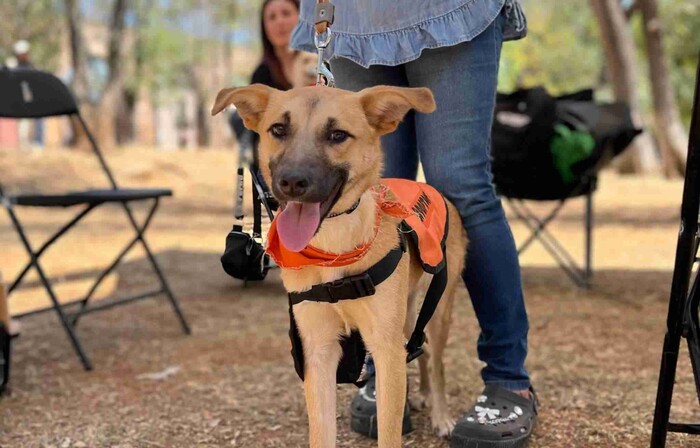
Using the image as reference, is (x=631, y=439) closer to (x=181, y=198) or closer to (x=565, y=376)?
(x=565, y=376)

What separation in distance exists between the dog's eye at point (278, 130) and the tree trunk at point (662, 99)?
14565mm

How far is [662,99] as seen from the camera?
15.8 metres

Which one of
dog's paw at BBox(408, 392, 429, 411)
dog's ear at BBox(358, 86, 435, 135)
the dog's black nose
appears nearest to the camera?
the dog's black nose

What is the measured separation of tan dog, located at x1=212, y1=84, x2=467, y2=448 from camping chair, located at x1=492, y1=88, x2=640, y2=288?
11.1 feet

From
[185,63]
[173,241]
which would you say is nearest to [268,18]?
[173,241]

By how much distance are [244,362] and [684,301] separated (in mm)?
2589

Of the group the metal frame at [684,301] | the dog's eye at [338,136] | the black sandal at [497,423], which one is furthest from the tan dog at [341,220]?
the metal frame at [684,301]

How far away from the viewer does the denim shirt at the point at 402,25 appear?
107 inches

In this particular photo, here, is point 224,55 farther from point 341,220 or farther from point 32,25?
point 341,220

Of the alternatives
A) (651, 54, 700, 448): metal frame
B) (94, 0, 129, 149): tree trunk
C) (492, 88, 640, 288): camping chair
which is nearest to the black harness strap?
(651, 54, 700, 448): metal frame

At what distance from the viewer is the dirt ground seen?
10.5ft

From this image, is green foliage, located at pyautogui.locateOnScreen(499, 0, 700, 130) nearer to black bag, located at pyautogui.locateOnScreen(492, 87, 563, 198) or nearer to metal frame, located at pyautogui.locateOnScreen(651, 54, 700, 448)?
black bag, located at pyautogui.locateOnScreen(492, 87, 563, 198)

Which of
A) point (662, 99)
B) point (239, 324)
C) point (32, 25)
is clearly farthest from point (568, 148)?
point (32, 25)

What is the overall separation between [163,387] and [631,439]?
2.22 m
